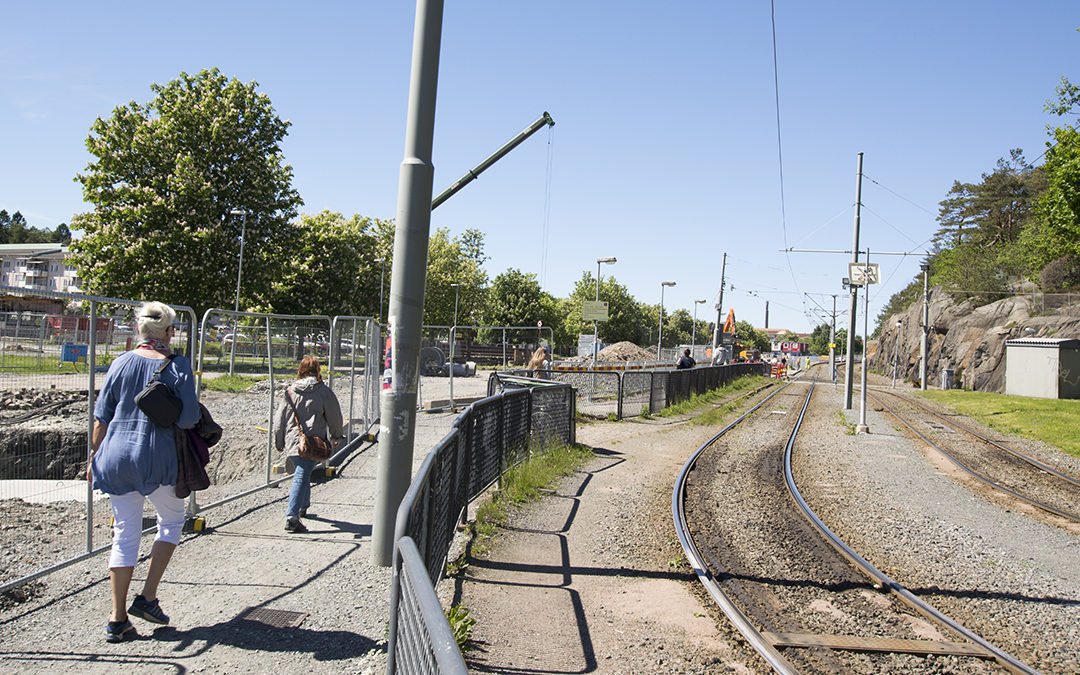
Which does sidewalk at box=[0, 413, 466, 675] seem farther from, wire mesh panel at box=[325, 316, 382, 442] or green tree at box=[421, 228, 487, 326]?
green tree at box=[421, 228, 487, 326]

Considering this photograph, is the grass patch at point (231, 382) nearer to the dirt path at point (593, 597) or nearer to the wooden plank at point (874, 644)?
the dirt path at point (593, 597)

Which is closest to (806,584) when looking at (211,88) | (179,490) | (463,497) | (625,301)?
(463,497)

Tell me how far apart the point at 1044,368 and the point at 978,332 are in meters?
19.7

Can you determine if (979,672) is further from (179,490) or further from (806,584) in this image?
(179,490)

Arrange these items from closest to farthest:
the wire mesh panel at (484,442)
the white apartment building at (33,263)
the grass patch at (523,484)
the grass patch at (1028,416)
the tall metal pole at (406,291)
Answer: the tall metal pole at (406,291) < the grass patch at (523,484) < the wire mesh panel at (484,442) < the grass patch at (1028,416) < the white apartment building at (33,263)

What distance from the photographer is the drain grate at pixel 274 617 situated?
513cm

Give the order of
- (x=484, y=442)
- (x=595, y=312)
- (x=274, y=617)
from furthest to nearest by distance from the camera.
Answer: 1. (x=595, y=312)
2. (x=484, y=442)
3. (x=274, y=617)

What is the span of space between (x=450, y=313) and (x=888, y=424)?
5930 centimetres

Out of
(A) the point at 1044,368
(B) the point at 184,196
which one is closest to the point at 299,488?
(B) the point at 184,196

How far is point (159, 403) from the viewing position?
183 inches

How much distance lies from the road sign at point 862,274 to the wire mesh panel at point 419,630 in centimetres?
2085

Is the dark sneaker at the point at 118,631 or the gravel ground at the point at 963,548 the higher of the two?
the dark sneaker at the point at 118,631

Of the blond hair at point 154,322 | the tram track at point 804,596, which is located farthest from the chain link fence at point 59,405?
the tram track at point 804,596

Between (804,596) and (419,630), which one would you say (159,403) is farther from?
(804,596)
